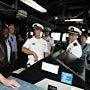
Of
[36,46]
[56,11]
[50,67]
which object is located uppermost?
[56,11]

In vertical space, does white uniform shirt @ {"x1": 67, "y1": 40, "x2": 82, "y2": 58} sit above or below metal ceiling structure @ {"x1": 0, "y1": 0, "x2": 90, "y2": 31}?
below

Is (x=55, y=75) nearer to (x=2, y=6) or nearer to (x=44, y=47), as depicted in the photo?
(x=44, y=47)

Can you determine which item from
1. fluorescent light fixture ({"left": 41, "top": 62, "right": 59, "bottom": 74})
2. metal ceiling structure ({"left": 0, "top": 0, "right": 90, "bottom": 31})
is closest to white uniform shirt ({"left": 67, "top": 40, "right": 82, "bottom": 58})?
fluorescent light fixture ({"left": 41, "top": 62, "right": 59, "bottom": 74})

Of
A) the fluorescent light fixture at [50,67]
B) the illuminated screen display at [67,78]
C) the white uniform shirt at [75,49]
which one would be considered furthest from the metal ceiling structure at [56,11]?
the illuminated screen display at [67,78]

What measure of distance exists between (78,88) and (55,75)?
0.23 m

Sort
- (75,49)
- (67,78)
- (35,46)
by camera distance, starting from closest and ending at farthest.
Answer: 1. (67,78)
2. (75,49)
3. (35,46)

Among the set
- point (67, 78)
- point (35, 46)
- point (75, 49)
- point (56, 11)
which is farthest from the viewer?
point (56, 11)

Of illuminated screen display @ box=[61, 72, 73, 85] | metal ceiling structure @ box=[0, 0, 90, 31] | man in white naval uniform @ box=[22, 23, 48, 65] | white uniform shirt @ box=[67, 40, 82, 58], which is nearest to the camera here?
illuminated screen display @ box=[61, 72, 73, 85]

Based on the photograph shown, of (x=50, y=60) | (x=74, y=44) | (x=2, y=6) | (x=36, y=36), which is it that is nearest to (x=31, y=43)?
(x=36, y=36)

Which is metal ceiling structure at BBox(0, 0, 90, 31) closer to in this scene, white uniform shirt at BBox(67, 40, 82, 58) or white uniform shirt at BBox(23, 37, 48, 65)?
white uniform shirt at BBox(23, 37, 48, 65)

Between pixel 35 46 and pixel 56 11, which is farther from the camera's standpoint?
pixel 56 11

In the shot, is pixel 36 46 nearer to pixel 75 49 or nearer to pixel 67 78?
pixel 75 49

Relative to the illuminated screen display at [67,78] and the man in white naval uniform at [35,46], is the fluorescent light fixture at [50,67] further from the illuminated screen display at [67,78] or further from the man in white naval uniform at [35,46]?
the man in white naval uniform at [35,46]

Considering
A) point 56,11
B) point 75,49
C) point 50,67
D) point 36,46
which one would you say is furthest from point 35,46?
point 56,11
